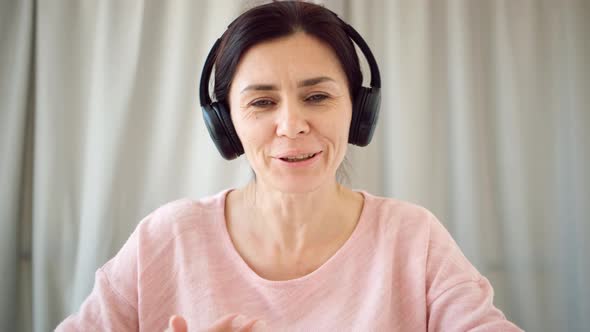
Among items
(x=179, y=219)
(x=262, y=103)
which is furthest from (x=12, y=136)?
(x=262, y=103)

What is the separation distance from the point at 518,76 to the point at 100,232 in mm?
1880

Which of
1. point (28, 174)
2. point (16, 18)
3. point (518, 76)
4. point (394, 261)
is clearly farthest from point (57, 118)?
point (518, 76)

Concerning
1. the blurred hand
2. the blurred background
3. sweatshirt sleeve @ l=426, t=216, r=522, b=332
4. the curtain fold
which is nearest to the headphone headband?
sweatshirt sleeve @ l=426, t=216, r=522, b=332

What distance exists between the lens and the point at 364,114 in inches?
39.5

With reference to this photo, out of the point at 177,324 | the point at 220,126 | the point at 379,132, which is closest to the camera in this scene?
the point at 177,324

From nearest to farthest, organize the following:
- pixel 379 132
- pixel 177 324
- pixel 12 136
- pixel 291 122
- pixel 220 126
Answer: pixel 177 324 → pixel 291 122 → pixel 220 126 → pixel 12 136 → pixel 379 132

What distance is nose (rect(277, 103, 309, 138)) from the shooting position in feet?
2.89

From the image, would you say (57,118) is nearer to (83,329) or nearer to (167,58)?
(167,58)

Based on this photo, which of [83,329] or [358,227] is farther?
[358,227]

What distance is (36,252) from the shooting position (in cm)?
162

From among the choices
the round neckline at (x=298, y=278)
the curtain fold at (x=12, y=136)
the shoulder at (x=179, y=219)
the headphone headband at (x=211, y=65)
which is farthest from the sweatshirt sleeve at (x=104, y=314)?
the curtain fold at (x=12, y=136)

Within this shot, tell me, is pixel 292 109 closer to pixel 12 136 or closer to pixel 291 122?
pixel 291 122

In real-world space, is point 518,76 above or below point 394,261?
above

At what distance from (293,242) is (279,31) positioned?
21.4 inches
